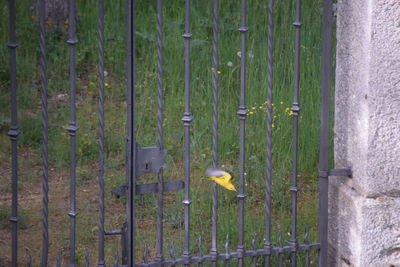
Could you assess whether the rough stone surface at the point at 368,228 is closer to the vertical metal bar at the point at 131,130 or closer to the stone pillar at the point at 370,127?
the stone pillar at the point at 370,127

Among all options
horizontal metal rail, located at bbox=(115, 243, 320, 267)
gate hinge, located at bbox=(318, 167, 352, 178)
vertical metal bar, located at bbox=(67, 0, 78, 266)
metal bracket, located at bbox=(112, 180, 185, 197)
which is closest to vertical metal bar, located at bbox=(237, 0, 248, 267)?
horizontal metal rail, located at bbox=(115, 243, 320, 267)

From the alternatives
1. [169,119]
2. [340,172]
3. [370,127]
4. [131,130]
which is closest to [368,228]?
[340,172]

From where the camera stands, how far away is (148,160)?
310 centimetres

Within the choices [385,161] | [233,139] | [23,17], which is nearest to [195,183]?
[233,139]

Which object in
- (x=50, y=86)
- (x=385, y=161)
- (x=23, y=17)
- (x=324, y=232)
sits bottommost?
(x=324, y=232)

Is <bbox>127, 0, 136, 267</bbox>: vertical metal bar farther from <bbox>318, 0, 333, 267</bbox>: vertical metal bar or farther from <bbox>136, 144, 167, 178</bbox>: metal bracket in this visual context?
<bbox>318, 0, 333, 267</bbox>: vertical metal bar

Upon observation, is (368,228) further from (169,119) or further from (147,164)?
(169,119)

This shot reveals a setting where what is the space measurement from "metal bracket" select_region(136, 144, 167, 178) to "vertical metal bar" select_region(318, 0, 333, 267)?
0.67m

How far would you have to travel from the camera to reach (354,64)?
3121 millimetres

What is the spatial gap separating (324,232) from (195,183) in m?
1.30

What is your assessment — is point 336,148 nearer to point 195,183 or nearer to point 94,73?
point 195,183

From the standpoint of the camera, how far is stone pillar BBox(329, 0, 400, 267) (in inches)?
119

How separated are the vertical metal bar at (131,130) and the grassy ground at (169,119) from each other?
785 mm

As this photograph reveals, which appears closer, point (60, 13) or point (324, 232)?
point (324, 232)
